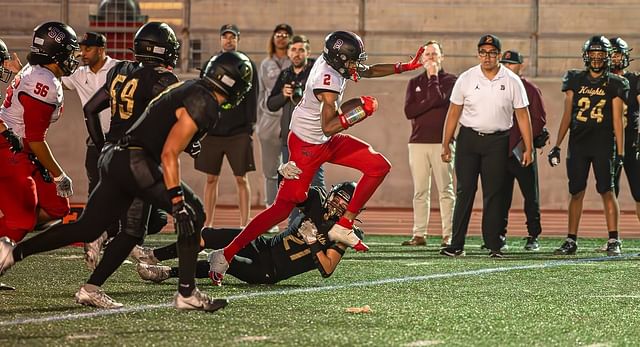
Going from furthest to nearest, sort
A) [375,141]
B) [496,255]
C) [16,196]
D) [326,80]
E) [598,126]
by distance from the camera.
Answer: [375,141] → [598,126] → [496,255] → [326,80] → [16,196]

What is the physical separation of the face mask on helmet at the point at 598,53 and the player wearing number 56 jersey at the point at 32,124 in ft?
15.9

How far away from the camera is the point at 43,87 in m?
8.77

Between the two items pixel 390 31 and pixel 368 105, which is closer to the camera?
pixel 368 105

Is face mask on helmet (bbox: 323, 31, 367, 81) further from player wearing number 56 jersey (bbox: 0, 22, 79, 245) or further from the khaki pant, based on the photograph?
the khaki pant

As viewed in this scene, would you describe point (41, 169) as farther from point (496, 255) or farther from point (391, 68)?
point (496, 255)

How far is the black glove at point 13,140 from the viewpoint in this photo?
29.4 feet

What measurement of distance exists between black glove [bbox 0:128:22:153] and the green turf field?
2.88 feet

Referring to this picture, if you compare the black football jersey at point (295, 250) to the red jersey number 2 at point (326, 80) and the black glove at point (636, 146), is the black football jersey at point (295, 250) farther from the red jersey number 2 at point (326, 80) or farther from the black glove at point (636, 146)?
the black glove at point (636, 146)

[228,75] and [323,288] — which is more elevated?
[228,75]

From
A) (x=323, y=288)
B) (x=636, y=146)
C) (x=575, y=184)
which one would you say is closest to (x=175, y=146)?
(x=323, y=288)

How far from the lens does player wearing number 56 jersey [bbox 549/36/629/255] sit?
11.8 meters

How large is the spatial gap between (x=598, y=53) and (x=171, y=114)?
5828mm

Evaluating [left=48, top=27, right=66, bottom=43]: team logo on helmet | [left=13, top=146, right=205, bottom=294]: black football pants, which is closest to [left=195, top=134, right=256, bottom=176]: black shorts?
[left=48, top=27, right=66, bottom=43]: team logo on helmet

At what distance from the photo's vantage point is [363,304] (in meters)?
7.77
